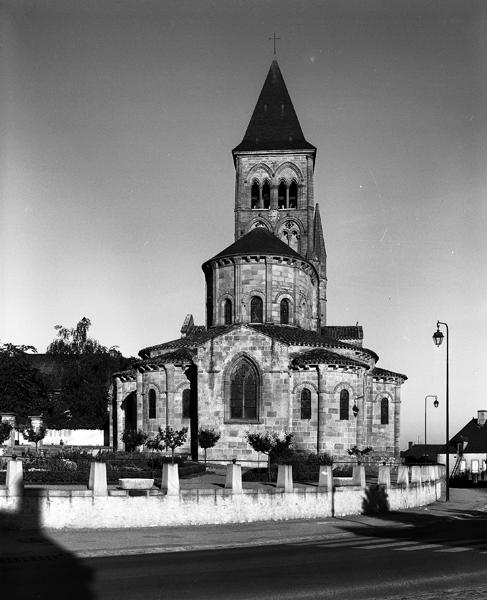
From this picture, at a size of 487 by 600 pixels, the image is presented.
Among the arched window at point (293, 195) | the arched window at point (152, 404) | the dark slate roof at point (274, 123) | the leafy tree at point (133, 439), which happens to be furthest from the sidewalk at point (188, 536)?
the dark slate roof at point (274, 123)

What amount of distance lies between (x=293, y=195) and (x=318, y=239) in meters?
4.64

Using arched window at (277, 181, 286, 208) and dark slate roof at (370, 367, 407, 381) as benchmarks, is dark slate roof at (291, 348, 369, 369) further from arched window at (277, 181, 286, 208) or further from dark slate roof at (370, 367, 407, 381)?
arched window at (277, 181, 286, 208)

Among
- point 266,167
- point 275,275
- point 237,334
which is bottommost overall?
point 237,334

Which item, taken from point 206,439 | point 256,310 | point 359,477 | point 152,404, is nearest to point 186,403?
point 152,404

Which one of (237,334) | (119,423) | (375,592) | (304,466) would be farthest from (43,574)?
(119,423)

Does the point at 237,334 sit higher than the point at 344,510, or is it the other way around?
the point at 237,334

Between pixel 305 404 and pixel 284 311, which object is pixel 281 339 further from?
pixel 284 311

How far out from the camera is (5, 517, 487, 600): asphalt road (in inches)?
551

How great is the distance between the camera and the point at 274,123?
3179 inches

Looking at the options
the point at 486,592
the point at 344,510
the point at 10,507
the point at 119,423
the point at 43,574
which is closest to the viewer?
the point at 486,592

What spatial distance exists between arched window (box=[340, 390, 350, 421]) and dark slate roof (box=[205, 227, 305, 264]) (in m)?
11.6

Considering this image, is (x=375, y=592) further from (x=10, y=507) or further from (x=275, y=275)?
(x=275, y=275)

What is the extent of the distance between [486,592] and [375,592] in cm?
176

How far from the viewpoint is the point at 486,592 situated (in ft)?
45.8
